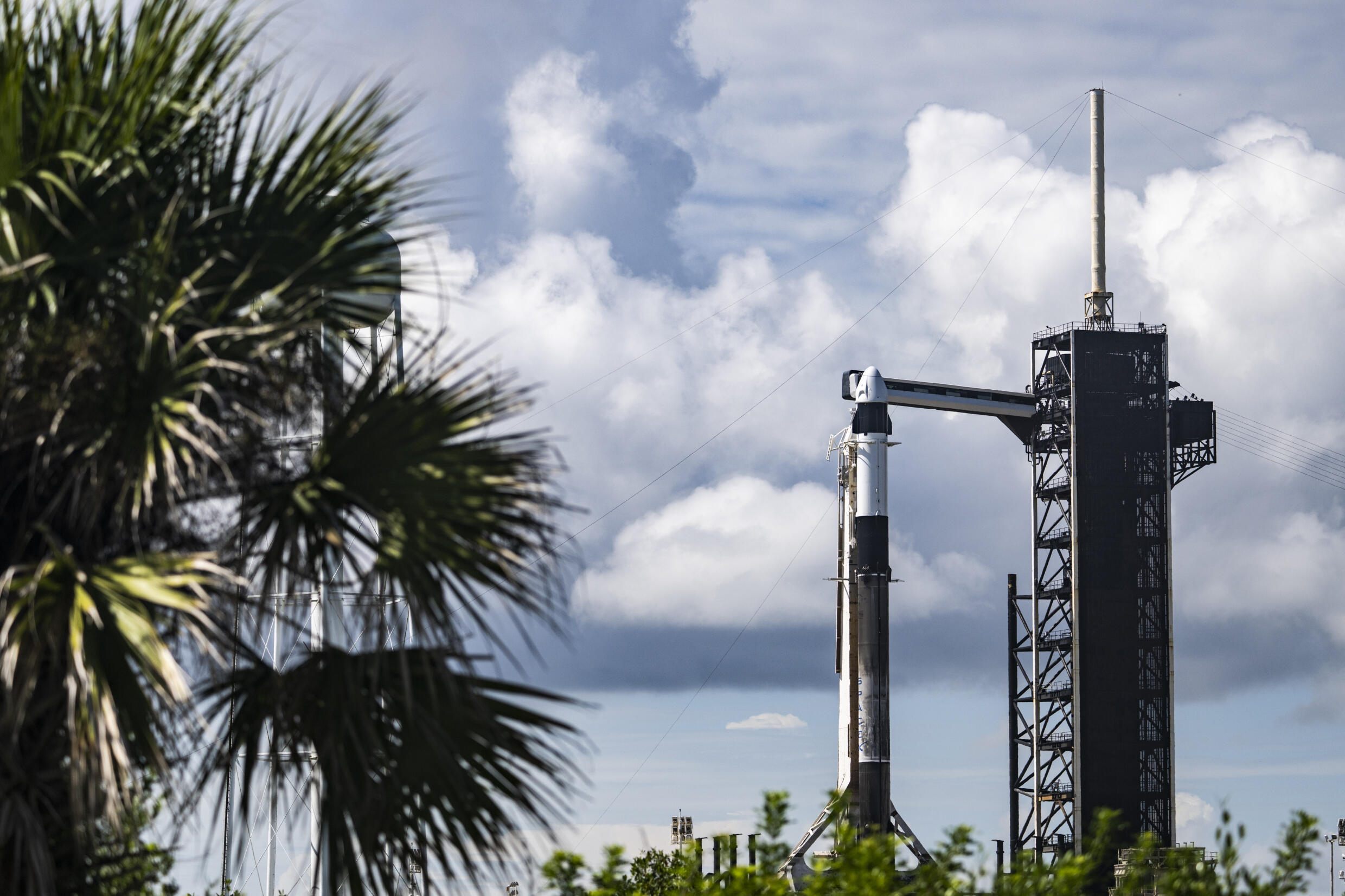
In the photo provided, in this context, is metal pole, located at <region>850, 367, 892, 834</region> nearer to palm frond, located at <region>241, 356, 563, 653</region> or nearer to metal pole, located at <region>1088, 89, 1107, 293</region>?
metal pole, located at <region>1088, 89, 1107, 293</region>

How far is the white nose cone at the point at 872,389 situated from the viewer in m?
58.1

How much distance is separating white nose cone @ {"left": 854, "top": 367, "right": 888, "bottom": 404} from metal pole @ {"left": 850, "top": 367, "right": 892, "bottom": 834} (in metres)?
2.18

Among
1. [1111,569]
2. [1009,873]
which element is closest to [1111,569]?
[1111,569]

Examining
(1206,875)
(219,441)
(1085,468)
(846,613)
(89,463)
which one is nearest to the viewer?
(89,463)

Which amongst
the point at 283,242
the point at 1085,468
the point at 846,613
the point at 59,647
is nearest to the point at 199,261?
the point at 283,242

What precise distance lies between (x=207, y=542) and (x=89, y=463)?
937mm

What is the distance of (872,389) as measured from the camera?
58.1m

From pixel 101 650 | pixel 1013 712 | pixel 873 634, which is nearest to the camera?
pixel 101 650

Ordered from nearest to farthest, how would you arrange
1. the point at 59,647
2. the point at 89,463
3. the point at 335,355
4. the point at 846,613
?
the point at 59,647 < the point at 89,463 < the point at 335,355 < the point at 846,613

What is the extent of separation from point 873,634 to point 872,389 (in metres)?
8.83

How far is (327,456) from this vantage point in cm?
857

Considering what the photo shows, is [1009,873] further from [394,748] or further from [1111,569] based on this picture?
[1111,569]

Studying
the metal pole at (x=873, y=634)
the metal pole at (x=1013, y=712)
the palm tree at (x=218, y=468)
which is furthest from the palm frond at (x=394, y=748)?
the metal pole at (x=1013, y=712)

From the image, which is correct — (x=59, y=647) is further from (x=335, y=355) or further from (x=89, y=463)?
(x=335, y=355)
